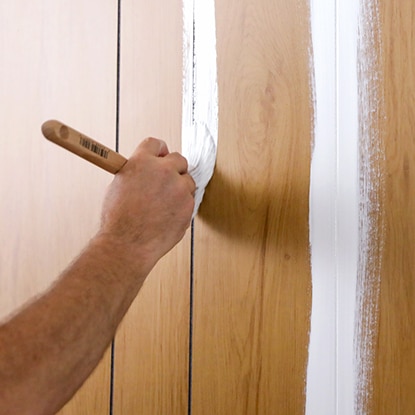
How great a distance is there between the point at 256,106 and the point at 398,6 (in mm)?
210

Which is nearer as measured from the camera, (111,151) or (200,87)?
(111,151)

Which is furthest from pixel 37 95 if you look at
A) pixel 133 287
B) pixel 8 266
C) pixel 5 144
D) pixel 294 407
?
pixel 294 407

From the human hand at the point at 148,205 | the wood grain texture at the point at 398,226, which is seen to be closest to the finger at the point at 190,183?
the human hand at the point at 148,205

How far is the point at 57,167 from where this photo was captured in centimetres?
99

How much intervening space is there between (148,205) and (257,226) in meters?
0.18

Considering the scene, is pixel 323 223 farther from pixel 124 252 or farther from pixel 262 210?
A: pixel 124 252

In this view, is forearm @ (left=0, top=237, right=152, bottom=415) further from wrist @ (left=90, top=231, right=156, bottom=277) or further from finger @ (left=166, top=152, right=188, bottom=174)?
finger @ (left=166, top=152, right=188, bottom=174)

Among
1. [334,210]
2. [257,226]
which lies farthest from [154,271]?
[334,210]

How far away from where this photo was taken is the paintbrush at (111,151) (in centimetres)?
59

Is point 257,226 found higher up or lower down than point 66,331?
higher up

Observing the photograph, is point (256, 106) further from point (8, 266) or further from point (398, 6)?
point (8, 266)

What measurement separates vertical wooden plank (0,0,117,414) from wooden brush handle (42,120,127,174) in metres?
0.25

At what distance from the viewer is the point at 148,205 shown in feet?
2.27

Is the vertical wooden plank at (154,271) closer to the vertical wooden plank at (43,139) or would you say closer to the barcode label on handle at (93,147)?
the vertical wooden plank at (43,139)
